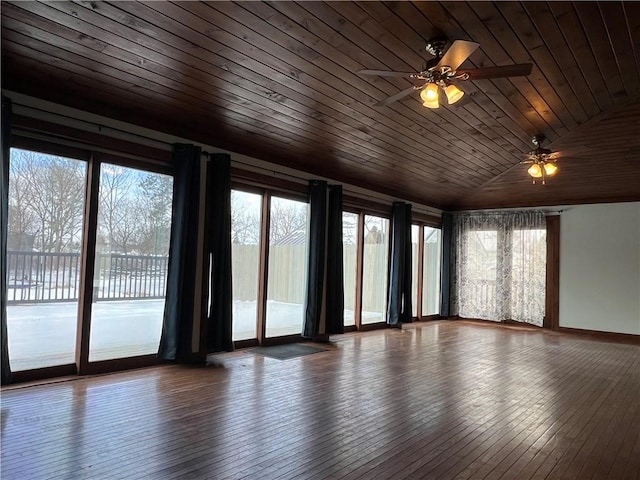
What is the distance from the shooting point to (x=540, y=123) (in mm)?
5332

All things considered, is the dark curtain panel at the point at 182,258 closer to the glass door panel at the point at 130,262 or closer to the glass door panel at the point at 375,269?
the glass door panel at the point at 130,262

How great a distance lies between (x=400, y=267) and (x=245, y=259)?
11.1 feet

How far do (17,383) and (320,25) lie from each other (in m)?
3.79

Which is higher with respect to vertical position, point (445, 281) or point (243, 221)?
point (243, 221)

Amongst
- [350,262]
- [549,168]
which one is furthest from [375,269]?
[549,168]

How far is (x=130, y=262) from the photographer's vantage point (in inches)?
176

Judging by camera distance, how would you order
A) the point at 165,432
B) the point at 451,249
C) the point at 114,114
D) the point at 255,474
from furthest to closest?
the point at 451,249 < the point at 114,114 < the point at 165,432 < the point at 255,474

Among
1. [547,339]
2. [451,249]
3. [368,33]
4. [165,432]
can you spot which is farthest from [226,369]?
[451,249]

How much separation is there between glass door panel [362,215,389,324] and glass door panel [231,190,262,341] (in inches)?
95.5

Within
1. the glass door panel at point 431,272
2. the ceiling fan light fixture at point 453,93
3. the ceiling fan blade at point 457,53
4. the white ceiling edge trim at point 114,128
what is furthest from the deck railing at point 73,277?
the glass door panel at point 431,272

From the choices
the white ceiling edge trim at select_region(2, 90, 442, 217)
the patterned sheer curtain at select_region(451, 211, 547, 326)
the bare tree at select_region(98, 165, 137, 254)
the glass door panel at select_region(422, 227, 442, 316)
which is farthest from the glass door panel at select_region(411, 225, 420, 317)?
the bare tree at select_region(98, 165, 137, 254)

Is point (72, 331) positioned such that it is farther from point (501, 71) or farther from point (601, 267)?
point (601, 267)

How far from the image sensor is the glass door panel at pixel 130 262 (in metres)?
4.26

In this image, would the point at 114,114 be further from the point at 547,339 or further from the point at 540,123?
the point at 547,339
